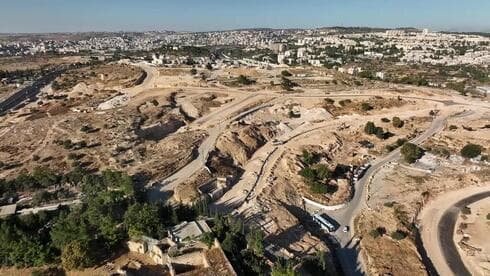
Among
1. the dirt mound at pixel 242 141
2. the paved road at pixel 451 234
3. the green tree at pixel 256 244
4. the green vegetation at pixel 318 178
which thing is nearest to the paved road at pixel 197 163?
the dirt mound at pixel 242 141

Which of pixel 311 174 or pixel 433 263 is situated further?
pixel 311 174

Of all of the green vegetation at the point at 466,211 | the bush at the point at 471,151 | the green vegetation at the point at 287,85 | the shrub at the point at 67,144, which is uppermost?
the green vegetation at the point at 287,85

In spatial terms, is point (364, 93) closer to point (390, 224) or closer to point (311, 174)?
point (311, 174)

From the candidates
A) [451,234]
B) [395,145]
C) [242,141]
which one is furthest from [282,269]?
[395,145]

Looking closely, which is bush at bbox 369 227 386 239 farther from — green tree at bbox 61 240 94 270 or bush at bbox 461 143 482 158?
green tree at bbox 61 240 94 270

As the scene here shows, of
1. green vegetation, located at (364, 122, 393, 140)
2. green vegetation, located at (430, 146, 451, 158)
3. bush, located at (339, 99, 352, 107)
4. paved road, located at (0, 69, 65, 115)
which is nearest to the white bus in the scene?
green vegetation, located at (430, 146, 451, 158)

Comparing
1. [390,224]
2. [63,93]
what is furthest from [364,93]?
[63,93]

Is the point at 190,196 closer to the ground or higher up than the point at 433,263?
higher up

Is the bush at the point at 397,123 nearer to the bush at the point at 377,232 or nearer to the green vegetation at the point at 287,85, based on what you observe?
the green vegetation at the point at 287,85
